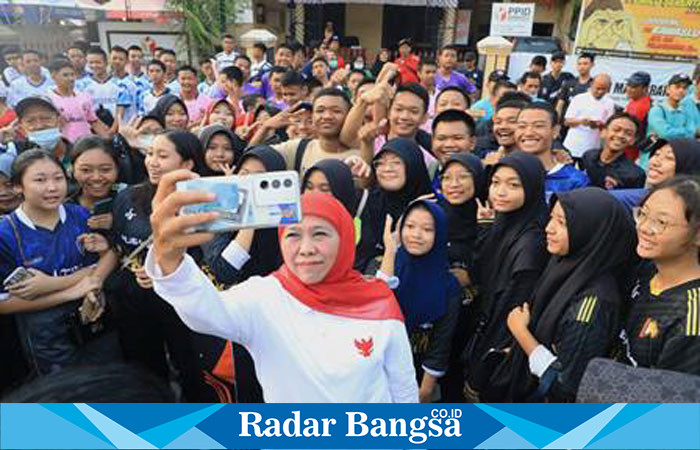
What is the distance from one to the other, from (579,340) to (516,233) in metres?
0.68

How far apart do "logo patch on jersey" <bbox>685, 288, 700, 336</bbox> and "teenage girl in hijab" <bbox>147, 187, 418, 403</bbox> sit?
0.93 meters

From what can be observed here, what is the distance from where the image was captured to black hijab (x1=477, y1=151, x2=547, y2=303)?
7.46ft

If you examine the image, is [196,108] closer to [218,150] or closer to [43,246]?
[218,150]

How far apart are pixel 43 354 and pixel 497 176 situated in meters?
2.35

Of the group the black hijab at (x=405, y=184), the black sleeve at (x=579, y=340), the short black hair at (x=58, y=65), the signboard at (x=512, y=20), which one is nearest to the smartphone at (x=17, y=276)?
the black hijab at (x=405, y=184)

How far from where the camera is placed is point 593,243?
195 centimetres

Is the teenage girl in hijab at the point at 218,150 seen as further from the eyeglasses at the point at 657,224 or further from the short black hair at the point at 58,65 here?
the short black hair at the point at 58,65

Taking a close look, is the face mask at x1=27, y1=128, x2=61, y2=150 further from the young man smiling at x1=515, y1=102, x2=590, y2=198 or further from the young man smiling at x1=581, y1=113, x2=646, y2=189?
the young man smiling at x1=581, y1=113, x2=646, y2=189

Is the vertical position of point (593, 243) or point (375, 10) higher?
point (375, 10)

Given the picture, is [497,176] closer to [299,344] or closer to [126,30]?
[299,344]

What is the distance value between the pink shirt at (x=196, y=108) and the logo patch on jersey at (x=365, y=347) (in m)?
4.28

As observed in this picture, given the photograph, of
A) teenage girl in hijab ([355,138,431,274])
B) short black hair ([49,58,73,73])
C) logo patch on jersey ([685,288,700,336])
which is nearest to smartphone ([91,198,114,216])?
teenage girl in hijab ([355,138,431,274])

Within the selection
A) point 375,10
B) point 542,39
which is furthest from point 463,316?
point 375,10

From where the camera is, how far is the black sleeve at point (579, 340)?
5.90 ft
